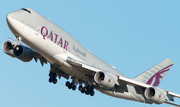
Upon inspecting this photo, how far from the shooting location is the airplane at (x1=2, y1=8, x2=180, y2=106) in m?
29.0

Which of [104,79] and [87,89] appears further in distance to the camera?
[87,89]

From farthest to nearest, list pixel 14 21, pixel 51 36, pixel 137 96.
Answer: pixel 137 96
pixel 51 36
pixel 14 21

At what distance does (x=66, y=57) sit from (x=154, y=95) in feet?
31.5

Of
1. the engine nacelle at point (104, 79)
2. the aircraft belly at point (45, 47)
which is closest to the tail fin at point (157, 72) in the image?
the engine nacelle at point (104, 79)

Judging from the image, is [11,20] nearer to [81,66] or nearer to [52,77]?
[81,66]

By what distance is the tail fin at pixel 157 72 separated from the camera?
4194 cm

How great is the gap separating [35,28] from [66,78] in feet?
31.3

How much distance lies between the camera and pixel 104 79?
102 feet

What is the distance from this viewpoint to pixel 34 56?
3559 centimetres

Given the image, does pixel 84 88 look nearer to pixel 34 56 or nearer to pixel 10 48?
pixel 34 56

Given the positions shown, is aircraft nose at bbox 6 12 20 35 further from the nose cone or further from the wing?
the wing

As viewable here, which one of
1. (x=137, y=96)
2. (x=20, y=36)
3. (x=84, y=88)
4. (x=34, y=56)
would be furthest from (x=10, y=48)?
(x=137, y=96)

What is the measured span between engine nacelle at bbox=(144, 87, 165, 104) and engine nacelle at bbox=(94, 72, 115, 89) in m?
3.73

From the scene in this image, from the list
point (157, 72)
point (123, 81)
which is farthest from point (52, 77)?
point (157, 72)
